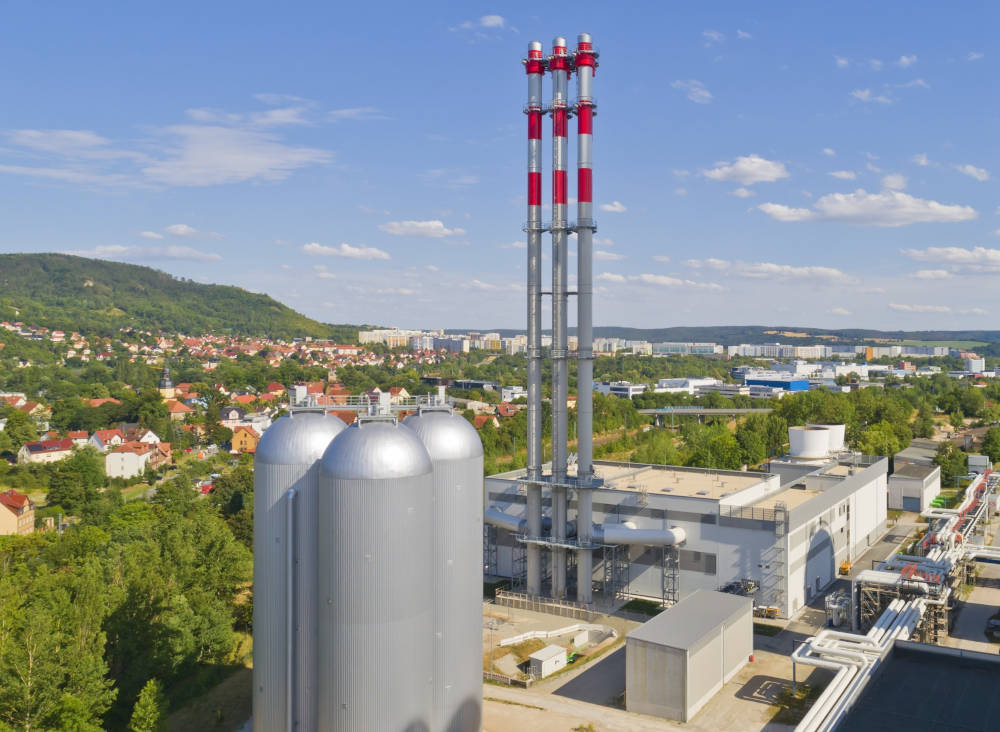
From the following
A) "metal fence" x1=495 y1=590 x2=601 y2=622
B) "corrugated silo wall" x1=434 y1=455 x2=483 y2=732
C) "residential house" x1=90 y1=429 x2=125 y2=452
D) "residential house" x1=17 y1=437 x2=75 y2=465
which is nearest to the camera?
"corrugated silo wall" x1=434 y1=455 x2=483 y2=732

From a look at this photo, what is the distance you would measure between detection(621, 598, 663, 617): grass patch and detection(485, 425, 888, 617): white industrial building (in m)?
0.72

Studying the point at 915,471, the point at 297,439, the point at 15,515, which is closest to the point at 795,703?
the point at 297,439

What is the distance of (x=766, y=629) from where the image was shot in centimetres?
3538

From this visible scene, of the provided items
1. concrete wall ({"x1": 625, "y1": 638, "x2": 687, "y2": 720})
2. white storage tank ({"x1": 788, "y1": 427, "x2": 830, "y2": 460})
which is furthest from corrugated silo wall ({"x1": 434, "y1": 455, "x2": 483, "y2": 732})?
white storage tank ({"x1": 788, "y1": 427, "x2": 830, "y2": 460})

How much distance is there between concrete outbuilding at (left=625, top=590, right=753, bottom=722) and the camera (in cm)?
2678

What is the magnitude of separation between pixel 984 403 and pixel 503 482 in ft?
357

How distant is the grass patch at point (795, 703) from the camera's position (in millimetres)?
26453

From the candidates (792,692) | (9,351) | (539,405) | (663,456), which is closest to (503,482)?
(539,405)

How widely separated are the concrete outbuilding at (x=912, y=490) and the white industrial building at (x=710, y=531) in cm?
1407

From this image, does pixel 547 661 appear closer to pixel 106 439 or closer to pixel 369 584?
pixel 369 584

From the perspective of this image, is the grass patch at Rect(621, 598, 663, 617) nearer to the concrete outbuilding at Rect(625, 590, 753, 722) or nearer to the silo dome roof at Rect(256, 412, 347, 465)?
the concrete outbuilding at Rect(625, 590, 753, 722)

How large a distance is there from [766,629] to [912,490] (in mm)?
31826

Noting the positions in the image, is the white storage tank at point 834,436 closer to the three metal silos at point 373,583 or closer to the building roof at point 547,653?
the building roof at point 547,653

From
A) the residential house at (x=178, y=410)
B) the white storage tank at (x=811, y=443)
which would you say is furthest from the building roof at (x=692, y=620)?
the residential house at (x=178, y=410)
